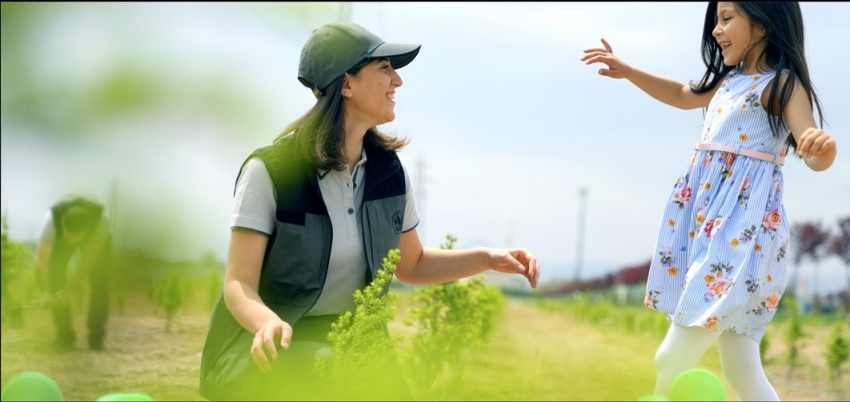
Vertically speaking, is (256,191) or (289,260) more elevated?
(256,191)

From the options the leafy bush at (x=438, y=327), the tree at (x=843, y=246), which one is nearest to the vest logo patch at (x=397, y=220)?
the leafy bush at (x=438, y=327)

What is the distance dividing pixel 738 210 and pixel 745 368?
41 cm

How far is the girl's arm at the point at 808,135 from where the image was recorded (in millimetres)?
2129

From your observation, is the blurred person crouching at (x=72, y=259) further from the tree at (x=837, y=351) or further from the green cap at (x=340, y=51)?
the tree at (x=837, y=351)

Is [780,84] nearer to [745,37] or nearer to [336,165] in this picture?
[745,37]

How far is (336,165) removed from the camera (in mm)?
2576

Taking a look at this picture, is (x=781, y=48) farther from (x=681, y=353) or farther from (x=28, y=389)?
(x=28, y=389)

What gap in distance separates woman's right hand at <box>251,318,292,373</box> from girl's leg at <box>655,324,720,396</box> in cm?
95

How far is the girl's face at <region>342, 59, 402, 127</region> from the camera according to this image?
2.61 m

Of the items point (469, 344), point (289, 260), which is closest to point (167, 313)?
point (469, 344)

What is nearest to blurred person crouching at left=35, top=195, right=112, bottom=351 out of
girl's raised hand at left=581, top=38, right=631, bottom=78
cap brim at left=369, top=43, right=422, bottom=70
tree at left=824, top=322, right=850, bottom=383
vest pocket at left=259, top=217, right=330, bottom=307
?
vest pocket at left=259, top=217, right=330, bottom=307

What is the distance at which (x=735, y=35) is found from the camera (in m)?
2.44

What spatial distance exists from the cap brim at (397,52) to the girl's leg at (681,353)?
106 centimetres

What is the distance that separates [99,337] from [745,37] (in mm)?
3646
